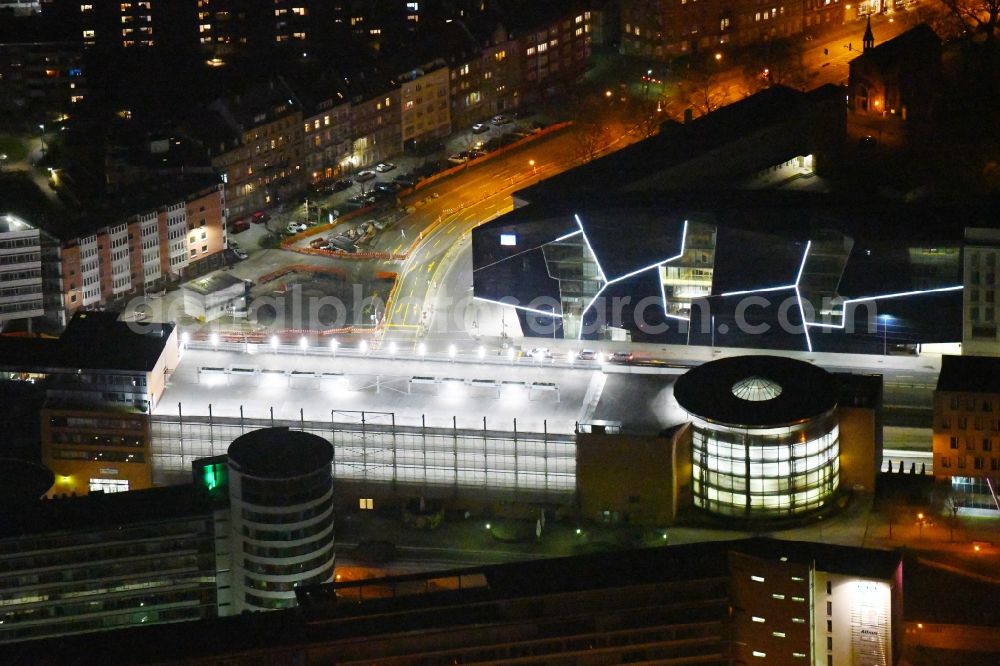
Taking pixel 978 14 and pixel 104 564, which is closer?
pixel 104 564

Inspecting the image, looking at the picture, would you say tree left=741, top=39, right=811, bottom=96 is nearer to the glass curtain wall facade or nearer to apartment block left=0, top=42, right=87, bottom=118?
apartment block left=0, top=42, right=87, bottom=118

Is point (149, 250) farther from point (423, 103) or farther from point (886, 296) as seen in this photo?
Answer: point (886, 296)

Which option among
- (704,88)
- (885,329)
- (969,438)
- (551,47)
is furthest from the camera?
(551,47)

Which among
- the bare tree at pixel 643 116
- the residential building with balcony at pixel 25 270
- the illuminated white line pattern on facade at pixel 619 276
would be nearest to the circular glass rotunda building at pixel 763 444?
the illuminated white line pattern on facade at pixel 619 276

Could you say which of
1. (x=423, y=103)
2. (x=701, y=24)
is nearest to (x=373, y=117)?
(x=423, y=103)

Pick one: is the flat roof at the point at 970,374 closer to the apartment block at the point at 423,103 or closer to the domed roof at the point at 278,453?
the domed roof at the point at 278,453

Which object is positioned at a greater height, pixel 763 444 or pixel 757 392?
pixel 757 392

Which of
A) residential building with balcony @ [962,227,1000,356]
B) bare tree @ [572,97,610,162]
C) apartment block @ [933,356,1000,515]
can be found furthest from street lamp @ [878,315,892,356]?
bare tree @ [572,97,610,162]

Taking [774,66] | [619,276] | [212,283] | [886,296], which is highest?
[774,66]

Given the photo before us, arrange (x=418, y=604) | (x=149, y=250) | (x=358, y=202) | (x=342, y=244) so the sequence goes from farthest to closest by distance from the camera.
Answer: (x=358, y=202), (x=342, y=244), (x=149, y=250), (x=418, y=604)
